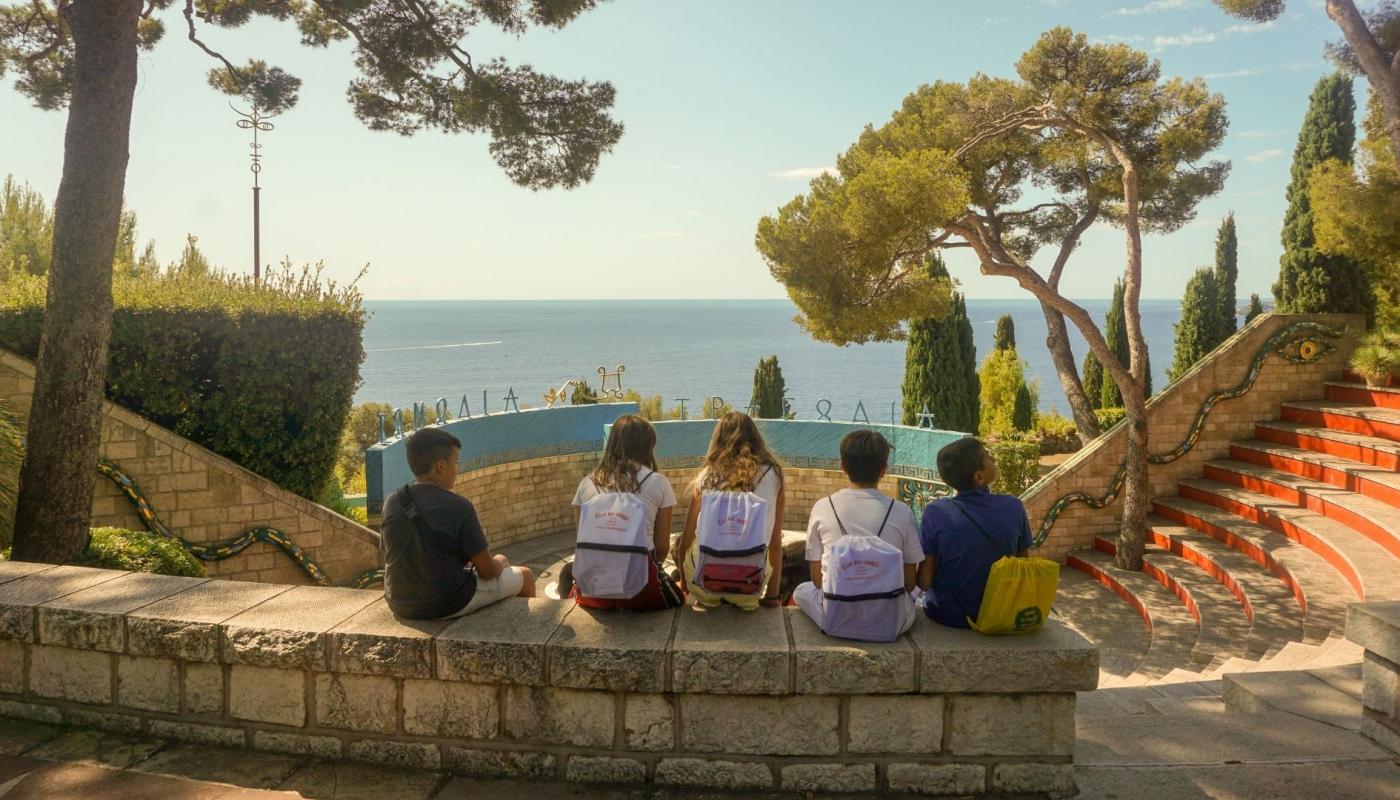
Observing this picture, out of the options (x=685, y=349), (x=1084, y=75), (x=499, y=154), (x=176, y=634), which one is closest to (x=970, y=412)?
(x=1084, y=75)

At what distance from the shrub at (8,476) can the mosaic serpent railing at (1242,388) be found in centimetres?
1120

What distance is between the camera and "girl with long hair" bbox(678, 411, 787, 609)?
3904 mm

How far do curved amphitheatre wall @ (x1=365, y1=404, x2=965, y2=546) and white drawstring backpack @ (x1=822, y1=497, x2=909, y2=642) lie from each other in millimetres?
10520

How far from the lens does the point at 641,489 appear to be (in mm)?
3730

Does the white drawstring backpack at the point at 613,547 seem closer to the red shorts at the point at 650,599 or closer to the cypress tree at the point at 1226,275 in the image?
the red shorts at the point at 650,599

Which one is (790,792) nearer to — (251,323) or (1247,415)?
(251,323)

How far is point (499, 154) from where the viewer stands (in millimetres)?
9797

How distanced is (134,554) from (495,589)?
165 inches

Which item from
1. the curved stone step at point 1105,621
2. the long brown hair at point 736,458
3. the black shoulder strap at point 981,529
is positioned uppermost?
the long brown hair at point 736,458

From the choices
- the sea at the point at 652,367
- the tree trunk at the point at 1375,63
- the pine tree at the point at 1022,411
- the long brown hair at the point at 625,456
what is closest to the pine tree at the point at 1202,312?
the pine tree at the point at 1022,411

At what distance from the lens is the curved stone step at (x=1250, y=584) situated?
25.6ft

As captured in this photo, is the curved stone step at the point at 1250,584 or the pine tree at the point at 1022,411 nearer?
the curved stone step at the point at 1250,584

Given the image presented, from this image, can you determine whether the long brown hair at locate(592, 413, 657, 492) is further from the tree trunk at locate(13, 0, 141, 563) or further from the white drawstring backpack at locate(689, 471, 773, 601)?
the tree trunk at locate(13, 0, 141, 563)

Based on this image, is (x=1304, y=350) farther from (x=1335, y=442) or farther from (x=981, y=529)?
(x=981, y=529)
